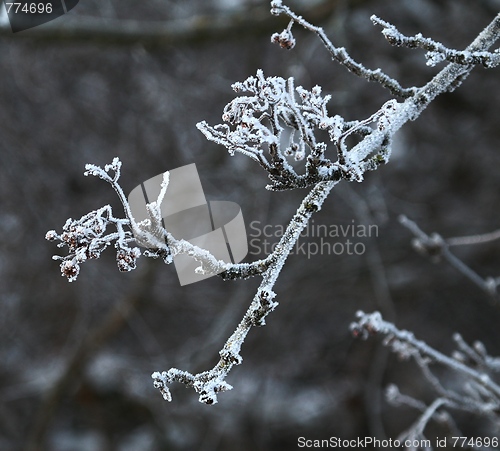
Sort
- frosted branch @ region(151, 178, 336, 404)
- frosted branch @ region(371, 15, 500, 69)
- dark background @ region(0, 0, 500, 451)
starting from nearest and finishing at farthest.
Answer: frosted branch @ region(151, 178, 336, 404)
frosted branch @ region(371, 15, 500, 69)
dark background @ region(0, 0, 500, 451)

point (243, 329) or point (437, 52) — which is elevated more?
point (437, 52)

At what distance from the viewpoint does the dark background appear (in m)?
4.45

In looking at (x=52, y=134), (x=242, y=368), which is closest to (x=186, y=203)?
(x=52, y=134)

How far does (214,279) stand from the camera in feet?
17.5

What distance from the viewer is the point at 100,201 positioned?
516 centimetres

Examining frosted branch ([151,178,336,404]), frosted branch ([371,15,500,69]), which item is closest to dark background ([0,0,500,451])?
frosted branch ([371,15,500,69])

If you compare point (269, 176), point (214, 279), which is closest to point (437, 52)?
point (269, 176)

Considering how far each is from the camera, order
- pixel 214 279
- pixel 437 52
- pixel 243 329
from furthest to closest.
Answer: pixel 214 279 → pixel 437 52 → pixel 243 329

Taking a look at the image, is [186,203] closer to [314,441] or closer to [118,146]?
[118,146]

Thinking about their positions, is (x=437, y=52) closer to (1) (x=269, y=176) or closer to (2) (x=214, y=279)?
(1) (x=269, y=176)

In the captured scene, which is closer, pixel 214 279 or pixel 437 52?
pixel 437 52

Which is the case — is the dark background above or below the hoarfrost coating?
below

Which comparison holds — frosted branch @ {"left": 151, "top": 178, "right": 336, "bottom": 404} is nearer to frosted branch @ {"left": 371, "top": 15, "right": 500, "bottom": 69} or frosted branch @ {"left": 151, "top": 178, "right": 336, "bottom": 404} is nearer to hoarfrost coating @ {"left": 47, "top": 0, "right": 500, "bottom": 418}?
hoarfrost coating @ {"left": 47, "top": 0, "right": 500, "bottom": 418}

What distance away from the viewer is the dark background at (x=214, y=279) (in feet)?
14.6
